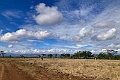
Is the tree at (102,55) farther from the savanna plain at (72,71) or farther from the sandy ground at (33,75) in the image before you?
the sandy ground at (33,75)

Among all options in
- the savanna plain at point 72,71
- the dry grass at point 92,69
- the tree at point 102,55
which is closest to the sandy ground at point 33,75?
the savanna plain at point 72,71

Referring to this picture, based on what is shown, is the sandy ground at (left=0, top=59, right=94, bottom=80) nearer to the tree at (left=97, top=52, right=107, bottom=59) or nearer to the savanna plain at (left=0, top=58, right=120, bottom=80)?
the savanna plain at (left=0, top=58, right=120, bottom=80)

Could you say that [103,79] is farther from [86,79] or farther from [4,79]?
[4,79]

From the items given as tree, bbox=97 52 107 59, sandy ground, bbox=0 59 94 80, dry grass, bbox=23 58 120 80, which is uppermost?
tree, bbox=97 52 107 59

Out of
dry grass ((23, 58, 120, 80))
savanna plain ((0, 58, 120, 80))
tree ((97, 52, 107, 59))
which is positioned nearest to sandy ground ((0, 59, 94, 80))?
savanna plain ((0, 58, 120, 80))

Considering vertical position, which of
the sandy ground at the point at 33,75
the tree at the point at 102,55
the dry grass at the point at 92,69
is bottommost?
the sandy ground at the point at 33,75

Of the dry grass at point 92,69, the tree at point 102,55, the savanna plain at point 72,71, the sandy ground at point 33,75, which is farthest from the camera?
the tree at point 102,55

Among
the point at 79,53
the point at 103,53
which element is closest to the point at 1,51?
the point at 79,53

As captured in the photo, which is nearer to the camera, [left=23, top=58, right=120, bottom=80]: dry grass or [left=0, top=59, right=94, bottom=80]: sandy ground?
[left=0, top=59, right=94, bottom=80]: sandy ground

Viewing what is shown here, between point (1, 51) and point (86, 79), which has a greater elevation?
point (1, 51)

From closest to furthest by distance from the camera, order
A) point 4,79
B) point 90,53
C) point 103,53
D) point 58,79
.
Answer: point 4,79, point 58,79, point 103,53, point 90,53

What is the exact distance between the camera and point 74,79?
2047cm

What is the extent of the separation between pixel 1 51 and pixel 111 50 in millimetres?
77674

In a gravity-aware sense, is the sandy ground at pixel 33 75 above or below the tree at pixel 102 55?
below
